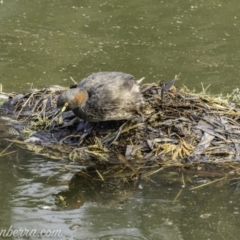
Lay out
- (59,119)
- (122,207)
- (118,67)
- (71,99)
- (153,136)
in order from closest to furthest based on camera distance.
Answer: (122,207) → (71,99) → (153,136) → (59,119) → (118,67)

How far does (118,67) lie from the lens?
1049cm

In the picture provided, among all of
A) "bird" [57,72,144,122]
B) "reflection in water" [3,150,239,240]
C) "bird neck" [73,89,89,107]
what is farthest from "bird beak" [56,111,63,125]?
"reflection in water" [3,150,239,240]

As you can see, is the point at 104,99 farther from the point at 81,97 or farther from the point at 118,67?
the point at 118,67

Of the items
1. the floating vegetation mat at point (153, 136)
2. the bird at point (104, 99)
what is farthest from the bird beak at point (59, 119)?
the bird at point (104, 99)

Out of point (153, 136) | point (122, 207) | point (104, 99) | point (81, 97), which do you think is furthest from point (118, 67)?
point (122, 207)

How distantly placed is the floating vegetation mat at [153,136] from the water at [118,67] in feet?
1.08

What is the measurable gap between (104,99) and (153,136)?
0.72m

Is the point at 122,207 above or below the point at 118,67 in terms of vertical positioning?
above

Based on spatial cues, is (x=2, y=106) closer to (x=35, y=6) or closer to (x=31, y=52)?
(x=31, y=52)

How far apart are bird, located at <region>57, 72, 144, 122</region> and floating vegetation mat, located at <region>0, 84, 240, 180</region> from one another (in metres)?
0.22

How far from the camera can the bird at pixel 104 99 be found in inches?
277

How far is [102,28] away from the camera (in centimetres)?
1203

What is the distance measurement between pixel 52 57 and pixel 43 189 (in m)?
4.83

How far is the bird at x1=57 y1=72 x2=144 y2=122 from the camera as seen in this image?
7.04 m
